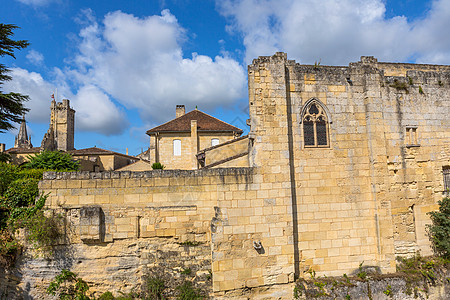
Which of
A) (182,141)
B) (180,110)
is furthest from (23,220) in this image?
(180,110)

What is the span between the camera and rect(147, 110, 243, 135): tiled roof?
947 inches

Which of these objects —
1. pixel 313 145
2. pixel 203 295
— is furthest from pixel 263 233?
pixel 313 145

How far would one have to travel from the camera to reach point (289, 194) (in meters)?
7.81

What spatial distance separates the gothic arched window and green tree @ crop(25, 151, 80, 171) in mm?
9325

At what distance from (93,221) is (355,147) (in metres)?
7.49

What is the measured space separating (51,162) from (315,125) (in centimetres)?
1018

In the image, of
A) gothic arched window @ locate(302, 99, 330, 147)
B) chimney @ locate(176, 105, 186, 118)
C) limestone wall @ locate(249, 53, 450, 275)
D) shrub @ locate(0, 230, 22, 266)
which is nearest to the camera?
shrub @ locate(0, 230, 22, 266)

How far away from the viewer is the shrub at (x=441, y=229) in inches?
332

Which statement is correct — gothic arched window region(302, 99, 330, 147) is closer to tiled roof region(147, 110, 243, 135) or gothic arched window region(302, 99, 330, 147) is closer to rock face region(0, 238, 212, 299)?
rock face region(0, 238, 212, 299)

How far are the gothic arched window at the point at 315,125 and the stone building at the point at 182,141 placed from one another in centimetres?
1559

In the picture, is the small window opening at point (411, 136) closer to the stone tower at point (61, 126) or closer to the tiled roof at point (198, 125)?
the tiled roof at point (198, 125)

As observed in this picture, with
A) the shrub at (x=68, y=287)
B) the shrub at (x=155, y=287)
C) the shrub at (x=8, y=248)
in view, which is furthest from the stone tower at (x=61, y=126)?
the shrub at (x=155, y=287)

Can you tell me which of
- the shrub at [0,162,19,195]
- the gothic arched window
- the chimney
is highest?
the chimney

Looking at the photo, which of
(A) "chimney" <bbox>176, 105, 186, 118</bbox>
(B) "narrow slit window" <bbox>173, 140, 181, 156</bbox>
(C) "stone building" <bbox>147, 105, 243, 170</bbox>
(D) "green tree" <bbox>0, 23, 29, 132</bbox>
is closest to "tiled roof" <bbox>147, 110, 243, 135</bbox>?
(C) "stone building" <bbox>147, 105, 243, 170</bbox>
